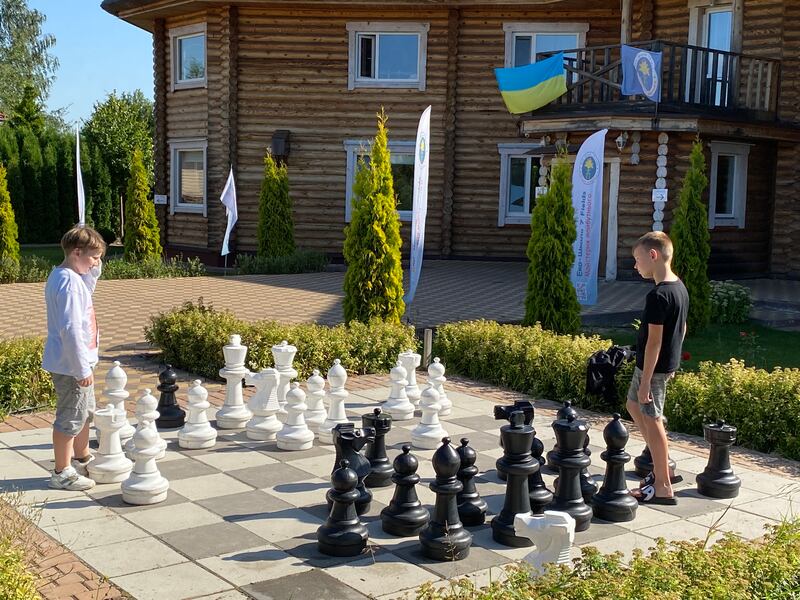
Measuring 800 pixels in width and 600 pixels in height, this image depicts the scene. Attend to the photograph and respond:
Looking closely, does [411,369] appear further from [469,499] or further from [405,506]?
[405,506]

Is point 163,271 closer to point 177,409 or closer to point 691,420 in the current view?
point 177,409

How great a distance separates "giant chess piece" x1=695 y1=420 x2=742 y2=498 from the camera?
6.12m

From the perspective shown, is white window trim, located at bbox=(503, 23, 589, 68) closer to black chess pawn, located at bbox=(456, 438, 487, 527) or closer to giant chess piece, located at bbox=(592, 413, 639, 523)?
giant chess piece, located at bbox=(592, 413, 639, 523)

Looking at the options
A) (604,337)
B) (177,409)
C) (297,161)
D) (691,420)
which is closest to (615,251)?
(604,337)

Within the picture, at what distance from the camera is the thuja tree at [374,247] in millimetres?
11117

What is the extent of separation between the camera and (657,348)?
5945mm

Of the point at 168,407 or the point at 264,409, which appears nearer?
the point at 264,409

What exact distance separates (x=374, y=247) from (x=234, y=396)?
151 inches

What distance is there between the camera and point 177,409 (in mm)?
7676

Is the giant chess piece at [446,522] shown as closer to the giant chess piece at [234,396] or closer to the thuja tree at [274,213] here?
the giant chess piece at [234,396]

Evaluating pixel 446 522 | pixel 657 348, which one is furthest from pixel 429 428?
pixel 446 522

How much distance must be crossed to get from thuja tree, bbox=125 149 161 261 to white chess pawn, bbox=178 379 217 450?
14620 mm

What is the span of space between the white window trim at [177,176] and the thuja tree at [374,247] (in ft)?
42.2

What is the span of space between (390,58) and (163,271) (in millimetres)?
7347
